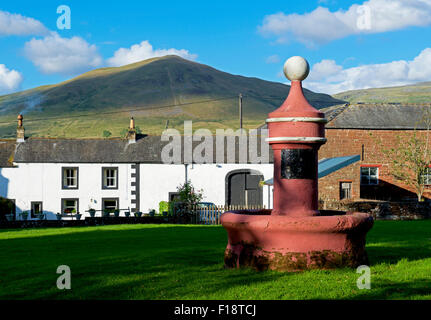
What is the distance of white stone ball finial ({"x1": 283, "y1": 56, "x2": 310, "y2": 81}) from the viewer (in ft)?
29.1

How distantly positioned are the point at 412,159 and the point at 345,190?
5.88 m

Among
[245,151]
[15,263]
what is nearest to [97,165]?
[245,151]

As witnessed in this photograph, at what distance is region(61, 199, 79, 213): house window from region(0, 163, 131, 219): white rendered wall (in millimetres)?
228

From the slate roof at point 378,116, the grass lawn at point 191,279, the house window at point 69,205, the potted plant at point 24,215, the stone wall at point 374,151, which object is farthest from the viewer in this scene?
the house window at point 69,205

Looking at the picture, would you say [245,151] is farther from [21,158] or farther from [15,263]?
[15,263]

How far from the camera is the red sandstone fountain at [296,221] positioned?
7.89 m

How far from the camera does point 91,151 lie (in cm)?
3681

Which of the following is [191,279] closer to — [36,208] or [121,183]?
[121,183]

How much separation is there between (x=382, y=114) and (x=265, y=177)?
8761 mm

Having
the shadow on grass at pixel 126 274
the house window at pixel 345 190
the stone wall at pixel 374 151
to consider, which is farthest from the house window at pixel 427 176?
the shadow on grass at pixel 126 274

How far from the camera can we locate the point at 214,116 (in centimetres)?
18125

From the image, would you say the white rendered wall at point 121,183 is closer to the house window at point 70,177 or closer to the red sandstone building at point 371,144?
the house window at point 70,177

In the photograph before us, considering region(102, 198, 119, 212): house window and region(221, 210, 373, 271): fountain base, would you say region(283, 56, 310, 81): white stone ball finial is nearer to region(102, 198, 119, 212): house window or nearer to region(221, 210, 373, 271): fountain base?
region(221, 210, 373, 271): fountain base

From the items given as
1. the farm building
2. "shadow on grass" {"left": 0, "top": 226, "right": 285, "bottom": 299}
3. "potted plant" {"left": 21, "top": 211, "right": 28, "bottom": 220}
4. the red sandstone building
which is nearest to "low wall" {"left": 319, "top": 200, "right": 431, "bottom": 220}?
the red sandstone building
